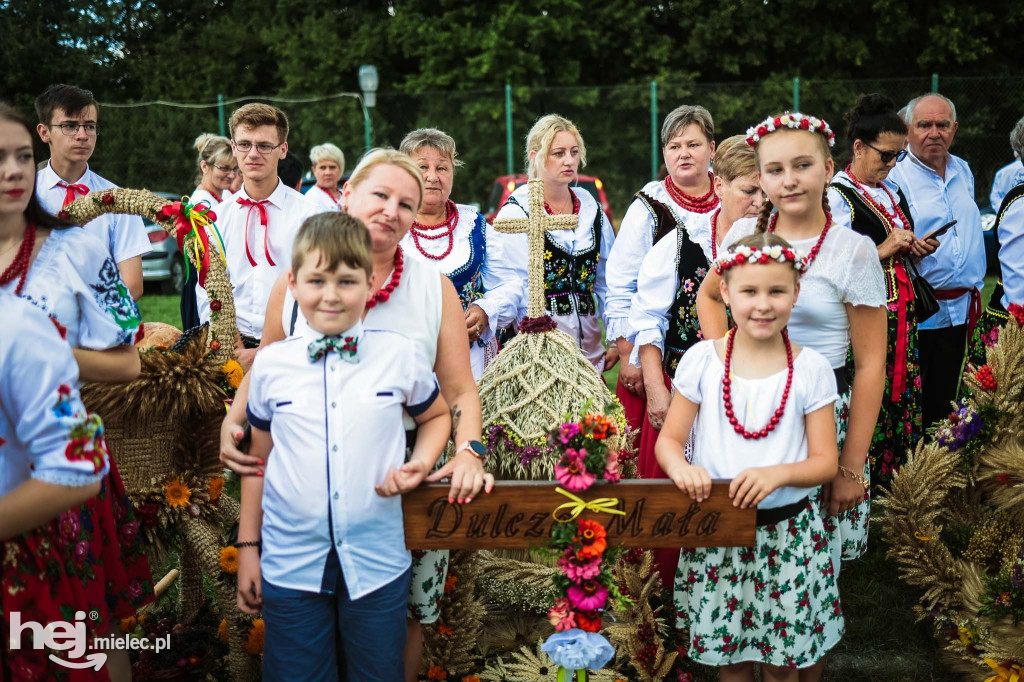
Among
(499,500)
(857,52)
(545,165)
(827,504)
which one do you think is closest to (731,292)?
(827,504)

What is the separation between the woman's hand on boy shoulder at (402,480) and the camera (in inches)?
92.9

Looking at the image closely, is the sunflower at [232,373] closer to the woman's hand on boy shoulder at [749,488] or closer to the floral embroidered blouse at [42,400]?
the floral embroidered blouse at [42,400]

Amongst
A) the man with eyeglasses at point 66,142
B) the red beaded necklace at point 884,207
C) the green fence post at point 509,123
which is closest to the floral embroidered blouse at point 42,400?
the man with eyeglasses at point 66,142

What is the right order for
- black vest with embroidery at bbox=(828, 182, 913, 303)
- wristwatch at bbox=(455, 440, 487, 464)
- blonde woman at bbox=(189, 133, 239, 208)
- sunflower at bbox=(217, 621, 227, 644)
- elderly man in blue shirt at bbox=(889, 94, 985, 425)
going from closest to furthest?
wristwatch at bbox=(455, 440, 487, 464) < sunflower at bbox=(217, 621, 227, 644) < black vest with embroidery at bbox=(828, 182, 913, 303) < elderly man in blue shirt at bbox=(889, 94, 985, 425) < blonde woman at bbox=(189, 133, 239, 208)

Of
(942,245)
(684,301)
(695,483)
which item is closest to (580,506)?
(695,483)

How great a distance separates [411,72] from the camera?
874 inches

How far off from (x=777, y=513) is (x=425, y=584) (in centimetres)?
104

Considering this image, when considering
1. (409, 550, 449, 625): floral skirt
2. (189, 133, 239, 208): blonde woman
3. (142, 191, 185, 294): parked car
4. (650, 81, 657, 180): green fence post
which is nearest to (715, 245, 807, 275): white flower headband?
(409, 550, 449, 625): floral skirt

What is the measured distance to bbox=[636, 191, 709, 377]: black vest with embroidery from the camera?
3777 mm

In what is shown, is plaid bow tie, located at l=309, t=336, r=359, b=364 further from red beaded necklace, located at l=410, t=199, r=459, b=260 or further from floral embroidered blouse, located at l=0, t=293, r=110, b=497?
red beaded necklace, located at l=410, t=199, r=459, b=260

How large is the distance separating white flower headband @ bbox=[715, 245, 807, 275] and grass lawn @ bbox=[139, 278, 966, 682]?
1.66m

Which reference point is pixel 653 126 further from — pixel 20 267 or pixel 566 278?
pixel 20 267

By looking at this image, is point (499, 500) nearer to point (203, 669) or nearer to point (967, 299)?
point (203, 669)

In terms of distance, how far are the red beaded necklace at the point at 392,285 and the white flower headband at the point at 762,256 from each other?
93 centimetres
